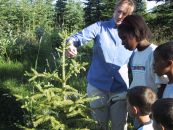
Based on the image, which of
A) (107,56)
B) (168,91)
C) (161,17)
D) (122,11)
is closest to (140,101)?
(168,91)

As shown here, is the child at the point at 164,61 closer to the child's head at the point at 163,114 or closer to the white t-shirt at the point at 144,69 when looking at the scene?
the white t-shirt at the point at 144,69

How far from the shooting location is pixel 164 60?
4227mm

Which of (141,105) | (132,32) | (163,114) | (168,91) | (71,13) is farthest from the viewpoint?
(71,13)

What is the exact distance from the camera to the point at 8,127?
27.8ft

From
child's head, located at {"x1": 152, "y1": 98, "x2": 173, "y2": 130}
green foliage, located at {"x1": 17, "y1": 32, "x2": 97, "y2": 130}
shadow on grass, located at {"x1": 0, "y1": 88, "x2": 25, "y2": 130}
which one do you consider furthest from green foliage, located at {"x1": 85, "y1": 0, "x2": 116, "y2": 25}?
child's head, located at {"x1": 152, "y1": 98, "x2": 173, "y2": 130}

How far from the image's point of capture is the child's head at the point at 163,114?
11.4 feet

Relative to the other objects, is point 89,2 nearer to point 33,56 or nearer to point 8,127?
point 33,56

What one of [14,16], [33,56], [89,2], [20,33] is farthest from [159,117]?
[89,2]

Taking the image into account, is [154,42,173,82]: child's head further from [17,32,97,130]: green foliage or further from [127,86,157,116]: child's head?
[17,32,97,130]: green foliage

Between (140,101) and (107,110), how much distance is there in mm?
1396

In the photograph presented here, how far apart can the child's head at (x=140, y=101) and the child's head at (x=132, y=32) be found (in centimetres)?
58

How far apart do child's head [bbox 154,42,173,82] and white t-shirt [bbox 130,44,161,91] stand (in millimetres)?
344

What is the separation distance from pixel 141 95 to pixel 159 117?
27.2 inches

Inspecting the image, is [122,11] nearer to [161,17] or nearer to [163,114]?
[163,114]
